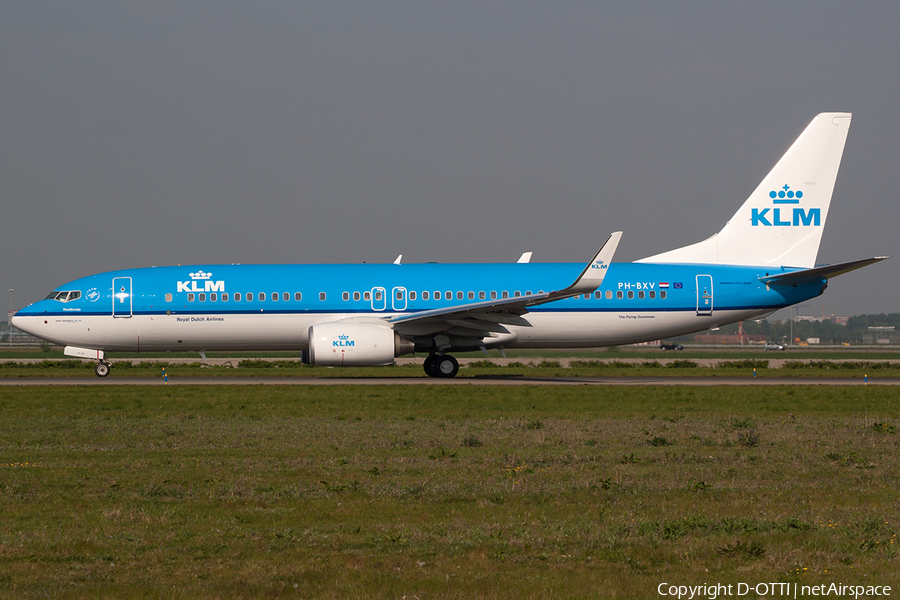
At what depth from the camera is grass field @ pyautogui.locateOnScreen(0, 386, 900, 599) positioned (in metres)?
6.82

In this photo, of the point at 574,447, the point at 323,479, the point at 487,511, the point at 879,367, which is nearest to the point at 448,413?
the point at 574,447

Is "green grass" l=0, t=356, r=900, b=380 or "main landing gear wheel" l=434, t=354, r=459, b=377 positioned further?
"green grass" l=0, t=356, r=900, b=380

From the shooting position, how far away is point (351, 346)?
2756 centimetres

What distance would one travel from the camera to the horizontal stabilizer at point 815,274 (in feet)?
91.3

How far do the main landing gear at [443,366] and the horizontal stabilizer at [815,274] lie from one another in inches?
431

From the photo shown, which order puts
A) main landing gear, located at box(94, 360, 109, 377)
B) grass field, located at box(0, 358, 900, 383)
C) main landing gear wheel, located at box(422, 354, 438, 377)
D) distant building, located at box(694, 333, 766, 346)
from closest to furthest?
main landing gear wheel, located at box(422, 354, 438, 377)
main landing gear, located at box(94, 360, 109, 377)
grass field, located at box(0, 358, 900, 383)
distant building, located at box(694, 333, 766, 346)

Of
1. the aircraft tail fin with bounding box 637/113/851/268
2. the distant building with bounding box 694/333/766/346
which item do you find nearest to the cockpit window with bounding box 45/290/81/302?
the aircraft tail fin with bounding box 637/113/851/268

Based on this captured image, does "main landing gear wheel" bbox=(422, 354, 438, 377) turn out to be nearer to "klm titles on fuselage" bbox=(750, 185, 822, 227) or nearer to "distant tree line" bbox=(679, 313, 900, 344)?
"klm titles on fuselage" bbox=(750, 185, 822, 227)

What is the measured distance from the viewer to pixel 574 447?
13758 millimetres

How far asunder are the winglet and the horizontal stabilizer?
24.4ft

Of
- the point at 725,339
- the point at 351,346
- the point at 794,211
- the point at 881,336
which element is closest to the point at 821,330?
the point at 881,336

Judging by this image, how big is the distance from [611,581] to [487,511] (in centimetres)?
259

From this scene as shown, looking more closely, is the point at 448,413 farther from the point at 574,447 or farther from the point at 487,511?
the point at 487,511

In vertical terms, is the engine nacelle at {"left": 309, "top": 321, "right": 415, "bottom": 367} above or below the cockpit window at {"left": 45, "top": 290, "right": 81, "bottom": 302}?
below
